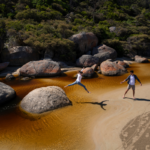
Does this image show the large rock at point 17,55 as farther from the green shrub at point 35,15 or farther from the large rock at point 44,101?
the green shrub at point 35,15

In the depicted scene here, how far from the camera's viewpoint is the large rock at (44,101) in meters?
6.59

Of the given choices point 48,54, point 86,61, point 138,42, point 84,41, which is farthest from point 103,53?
point 138,42

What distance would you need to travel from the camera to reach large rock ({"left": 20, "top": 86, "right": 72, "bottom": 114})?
21.6ft

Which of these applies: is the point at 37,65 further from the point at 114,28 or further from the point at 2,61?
the point at 114,28

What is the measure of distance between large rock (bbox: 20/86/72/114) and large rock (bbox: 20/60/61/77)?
7208mm

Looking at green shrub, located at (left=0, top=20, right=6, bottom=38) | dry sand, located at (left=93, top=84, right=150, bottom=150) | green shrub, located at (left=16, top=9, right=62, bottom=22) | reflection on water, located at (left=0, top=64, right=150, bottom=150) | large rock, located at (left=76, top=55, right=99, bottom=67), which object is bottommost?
large rock, located at (left=76, top=55, right=99, bottom=67)

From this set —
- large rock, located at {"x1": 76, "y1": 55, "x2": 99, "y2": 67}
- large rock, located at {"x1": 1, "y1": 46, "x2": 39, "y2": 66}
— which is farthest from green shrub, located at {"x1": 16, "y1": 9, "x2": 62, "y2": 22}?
large rock, located at {"x1": 76, "y1": 55, "x2": 99, "y2": 67}

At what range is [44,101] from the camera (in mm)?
6723

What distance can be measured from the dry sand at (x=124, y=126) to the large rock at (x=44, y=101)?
247 centimetres

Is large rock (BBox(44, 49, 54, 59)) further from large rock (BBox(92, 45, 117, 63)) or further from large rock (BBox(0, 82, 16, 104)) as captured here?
large rock (BBox(0, 82, 16, 104))

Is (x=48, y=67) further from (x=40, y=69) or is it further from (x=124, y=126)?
(x=124, y=126)

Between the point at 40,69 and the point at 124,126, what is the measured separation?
11326 mm

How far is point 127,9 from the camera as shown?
49312 millimetres

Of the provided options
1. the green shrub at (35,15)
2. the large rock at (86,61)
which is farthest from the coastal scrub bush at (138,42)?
the green shrub at (35,15)
